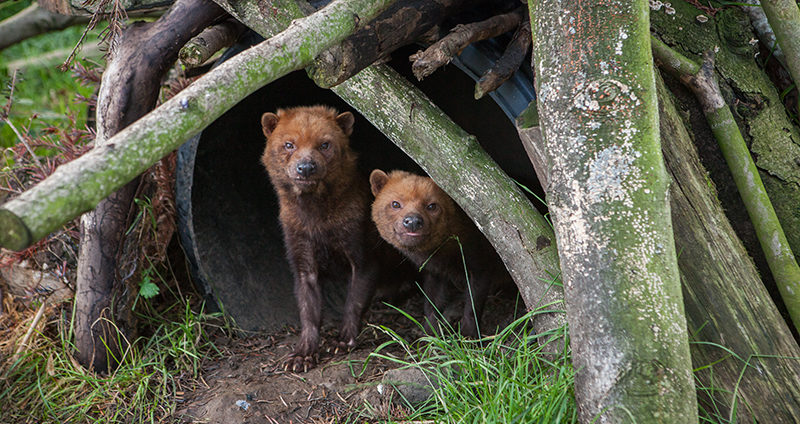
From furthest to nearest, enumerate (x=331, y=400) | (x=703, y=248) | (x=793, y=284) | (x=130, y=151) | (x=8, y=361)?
(x=8, y=361)
(x=331, y=400)
(x=793, y=284)
(x=703, y=248)
(x=130, y=151)

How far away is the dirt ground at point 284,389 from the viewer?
3836 millimetres

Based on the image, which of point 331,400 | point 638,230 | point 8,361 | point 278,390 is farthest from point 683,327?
point 8,361

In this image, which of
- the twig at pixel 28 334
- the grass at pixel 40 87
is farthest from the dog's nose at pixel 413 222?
the grass at pixel 40 87

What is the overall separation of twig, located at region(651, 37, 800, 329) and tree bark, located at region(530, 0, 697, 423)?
A: 0.98m

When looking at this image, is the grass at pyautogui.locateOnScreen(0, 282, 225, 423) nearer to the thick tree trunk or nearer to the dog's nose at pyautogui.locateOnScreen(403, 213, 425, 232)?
the dog's nose at pyautogui.locateOnScreen(403, 213, 425, 232)

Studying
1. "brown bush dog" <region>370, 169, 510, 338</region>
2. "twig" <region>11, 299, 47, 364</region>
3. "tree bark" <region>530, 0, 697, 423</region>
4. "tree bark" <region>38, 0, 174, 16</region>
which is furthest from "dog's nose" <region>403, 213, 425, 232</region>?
"twig" <region>11, 299, 47, 364</region>

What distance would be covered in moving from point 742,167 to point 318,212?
2.64 m

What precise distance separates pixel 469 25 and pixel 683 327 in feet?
5.95

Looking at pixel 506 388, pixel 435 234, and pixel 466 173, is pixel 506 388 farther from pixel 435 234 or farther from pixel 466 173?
pixel 435 234

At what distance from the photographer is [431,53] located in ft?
10.6

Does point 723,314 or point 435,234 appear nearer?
point 723,314

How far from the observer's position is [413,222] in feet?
14.4

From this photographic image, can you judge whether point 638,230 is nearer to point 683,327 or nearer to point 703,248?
point 683,327

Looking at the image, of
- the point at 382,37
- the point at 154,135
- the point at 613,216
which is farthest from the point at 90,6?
the point at 613,216
